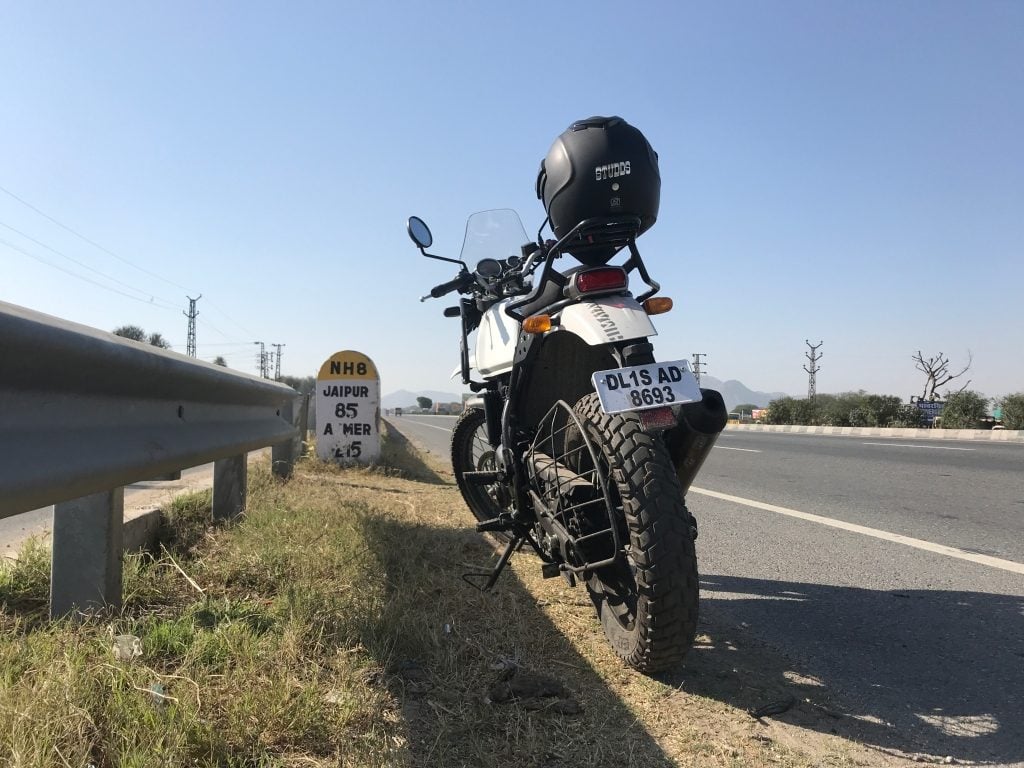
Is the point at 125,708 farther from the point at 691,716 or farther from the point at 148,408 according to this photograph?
the point at 691,716

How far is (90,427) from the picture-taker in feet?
6.50

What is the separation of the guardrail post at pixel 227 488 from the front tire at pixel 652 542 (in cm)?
281

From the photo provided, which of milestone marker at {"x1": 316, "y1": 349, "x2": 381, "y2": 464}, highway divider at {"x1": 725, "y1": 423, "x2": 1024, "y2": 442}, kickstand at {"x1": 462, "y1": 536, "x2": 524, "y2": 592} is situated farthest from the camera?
highway divider at {"x1": 725, "y1": 423, "x2": 1024, "y2": 442}

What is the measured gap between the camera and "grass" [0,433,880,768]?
1775mm

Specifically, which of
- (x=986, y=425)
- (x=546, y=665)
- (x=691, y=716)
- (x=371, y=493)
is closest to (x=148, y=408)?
(x=546, y=665)

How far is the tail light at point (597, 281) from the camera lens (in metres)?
2.84

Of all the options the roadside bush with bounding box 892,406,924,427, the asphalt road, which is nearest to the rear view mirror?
the asphalt road

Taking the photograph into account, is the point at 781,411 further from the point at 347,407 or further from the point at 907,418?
the point at 347,407

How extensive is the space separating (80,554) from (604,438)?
1.95 m

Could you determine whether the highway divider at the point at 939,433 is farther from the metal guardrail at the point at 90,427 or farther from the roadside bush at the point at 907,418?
the metal guardrail at the point at 90,427

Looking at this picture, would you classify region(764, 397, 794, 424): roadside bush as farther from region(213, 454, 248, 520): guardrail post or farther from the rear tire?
region(213, 454, 248, 520): guardrail post

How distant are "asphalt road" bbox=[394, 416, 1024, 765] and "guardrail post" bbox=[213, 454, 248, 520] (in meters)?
2.90

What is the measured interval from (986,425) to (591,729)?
34.8m

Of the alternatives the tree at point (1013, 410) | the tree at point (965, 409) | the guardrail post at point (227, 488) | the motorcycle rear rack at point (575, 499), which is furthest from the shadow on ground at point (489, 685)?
the tree at point (965, 409)
